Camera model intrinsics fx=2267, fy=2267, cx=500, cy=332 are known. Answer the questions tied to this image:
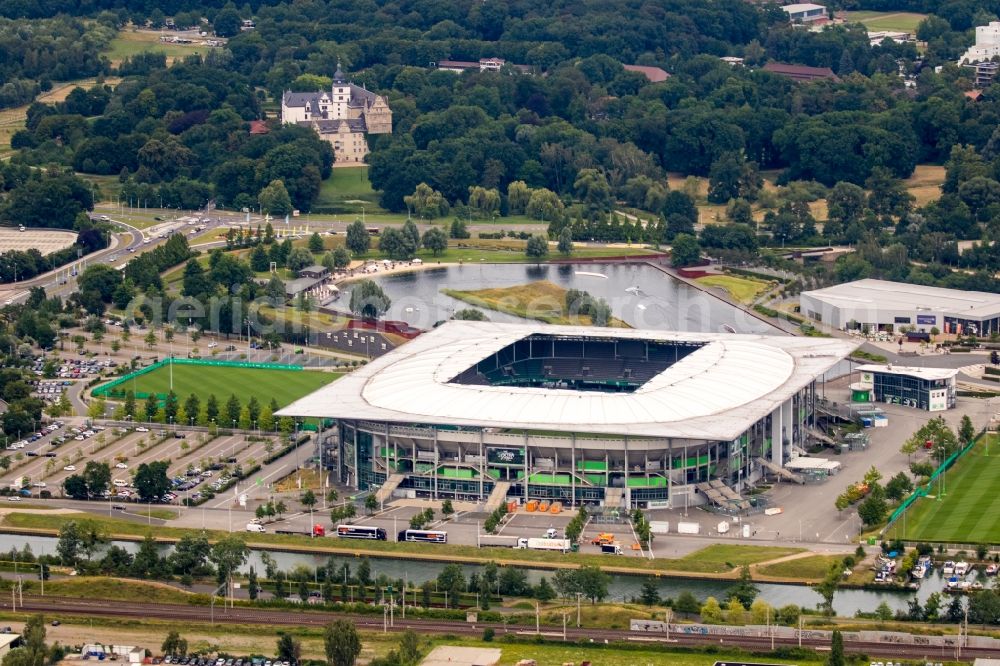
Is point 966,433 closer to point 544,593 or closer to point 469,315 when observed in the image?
point 544,593

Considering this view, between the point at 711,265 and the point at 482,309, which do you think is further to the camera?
the point at 711,265

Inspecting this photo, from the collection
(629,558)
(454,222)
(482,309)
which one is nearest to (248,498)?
(629,558)

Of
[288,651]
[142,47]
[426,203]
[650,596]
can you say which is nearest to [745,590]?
[650,596]

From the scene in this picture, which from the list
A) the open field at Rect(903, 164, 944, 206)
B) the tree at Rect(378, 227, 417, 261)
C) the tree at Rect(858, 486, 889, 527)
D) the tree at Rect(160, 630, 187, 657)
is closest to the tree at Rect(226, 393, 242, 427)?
the tree at Rect(160, 630, 187, 657)

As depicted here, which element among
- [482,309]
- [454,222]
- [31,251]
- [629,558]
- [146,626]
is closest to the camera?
[146,626]

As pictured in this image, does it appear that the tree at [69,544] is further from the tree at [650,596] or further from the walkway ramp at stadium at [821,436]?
the walkway ramp at stadium at [821,436]

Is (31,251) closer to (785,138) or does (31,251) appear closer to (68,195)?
(68,195)
